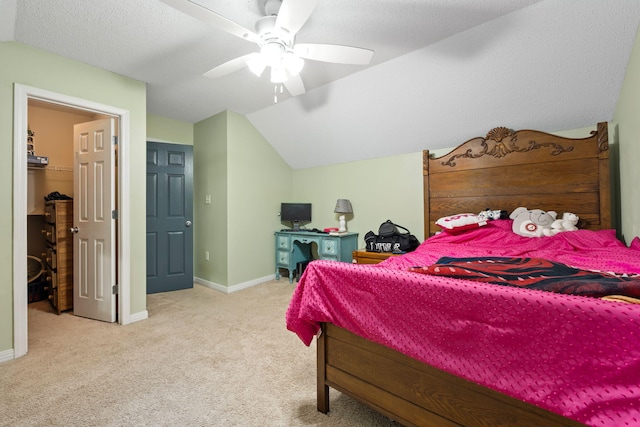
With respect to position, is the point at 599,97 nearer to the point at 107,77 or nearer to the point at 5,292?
the point at 107,77

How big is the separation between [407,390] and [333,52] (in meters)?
1.92

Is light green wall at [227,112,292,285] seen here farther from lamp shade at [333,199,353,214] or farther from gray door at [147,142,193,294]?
lamp shade at [333,199,353,214]

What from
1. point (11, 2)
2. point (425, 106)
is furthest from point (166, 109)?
point (425, 106)

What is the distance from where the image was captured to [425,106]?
9.68 feet

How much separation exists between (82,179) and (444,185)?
3.90m

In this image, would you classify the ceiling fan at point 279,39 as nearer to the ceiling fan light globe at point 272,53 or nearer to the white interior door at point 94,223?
the ceiling fan light globe at point 272,53

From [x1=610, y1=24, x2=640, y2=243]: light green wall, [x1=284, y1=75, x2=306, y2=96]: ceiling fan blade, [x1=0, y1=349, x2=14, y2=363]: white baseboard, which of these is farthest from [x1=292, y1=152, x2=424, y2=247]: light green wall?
[x1=0, y1=349, x2=14, y2=363]: white baseboard

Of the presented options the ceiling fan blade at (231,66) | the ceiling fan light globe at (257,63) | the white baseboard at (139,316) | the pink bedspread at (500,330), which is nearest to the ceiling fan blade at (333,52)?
the ceiling fan light globe at (257,63)

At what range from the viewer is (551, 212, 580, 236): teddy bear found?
7.82 ft

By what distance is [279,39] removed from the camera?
5.57 feet

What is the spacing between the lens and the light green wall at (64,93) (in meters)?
2.07

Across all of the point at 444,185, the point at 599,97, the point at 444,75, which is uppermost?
the point at 444,75

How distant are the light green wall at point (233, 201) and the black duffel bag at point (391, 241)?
170 cm

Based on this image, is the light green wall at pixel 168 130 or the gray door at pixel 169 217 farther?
the light green wall at pixel 168 130
